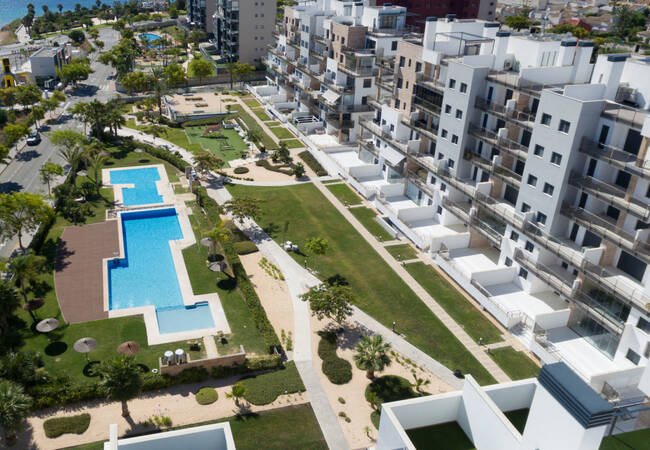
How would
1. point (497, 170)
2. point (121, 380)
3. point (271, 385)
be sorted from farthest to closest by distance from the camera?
point (497, 170) → point (271, 385) → point (121, 380)

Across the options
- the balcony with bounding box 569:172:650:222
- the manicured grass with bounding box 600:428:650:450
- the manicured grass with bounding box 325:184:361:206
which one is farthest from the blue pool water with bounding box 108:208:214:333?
the balcony with bounding box 569:172:650:222

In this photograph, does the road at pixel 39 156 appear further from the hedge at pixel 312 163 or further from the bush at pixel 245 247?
the hedge at pixel 312 163

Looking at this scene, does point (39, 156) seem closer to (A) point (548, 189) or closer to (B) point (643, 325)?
(A) point (548, 189)

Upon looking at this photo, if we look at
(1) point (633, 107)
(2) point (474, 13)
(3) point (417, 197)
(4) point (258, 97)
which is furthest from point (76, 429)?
(2) point (474, 13)

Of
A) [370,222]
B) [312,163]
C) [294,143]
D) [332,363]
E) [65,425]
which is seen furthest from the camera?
[294,143]

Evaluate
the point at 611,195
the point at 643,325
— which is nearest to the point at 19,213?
the point at 611,195

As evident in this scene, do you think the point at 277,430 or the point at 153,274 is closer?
the point at 277,430

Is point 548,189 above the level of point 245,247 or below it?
above
